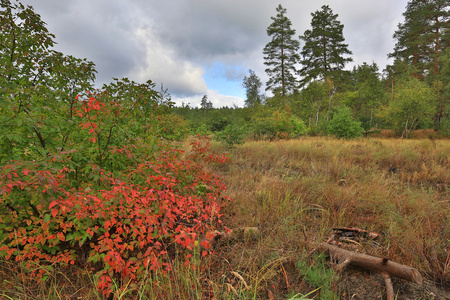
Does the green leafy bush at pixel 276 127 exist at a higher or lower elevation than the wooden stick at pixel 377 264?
higher

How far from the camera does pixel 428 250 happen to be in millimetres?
2287

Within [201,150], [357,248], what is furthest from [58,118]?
[357,248]

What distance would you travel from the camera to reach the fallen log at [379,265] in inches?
71.7

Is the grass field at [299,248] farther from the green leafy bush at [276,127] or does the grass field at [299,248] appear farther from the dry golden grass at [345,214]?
the green leafy bush at [276,127]

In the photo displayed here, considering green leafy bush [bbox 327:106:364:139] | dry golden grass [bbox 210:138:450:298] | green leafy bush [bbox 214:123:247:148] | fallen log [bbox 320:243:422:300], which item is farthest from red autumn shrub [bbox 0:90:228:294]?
green leafy bush [bbox 327:106:364:139]

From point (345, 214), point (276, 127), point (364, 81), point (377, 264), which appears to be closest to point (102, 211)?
point (377, 264)

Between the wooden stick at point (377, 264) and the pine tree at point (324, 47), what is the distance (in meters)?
29.4

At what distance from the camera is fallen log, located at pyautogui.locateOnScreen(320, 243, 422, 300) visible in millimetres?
1820

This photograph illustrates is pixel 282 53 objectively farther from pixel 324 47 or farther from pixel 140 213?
pixel 140 213

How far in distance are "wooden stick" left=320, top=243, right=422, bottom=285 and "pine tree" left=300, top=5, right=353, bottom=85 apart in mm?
29355

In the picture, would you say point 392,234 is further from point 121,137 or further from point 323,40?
point 323,40

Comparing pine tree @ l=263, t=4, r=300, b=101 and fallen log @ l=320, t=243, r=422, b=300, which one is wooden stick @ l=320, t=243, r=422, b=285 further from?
pine tree @ l=263, t=4, r=300, b=101

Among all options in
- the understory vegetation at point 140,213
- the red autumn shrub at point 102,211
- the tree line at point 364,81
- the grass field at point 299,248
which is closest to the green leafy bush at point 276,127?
the tree line at point 364,81

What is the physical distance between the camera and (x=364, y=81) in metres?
24.8
